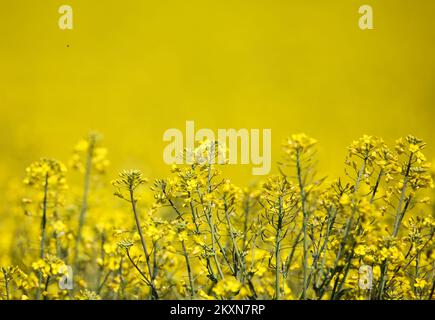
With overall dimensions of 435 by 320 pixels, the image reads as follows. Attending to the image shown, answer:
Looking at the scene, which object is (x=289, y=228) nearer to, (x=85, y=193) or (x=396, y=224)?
(x=396, y=224)

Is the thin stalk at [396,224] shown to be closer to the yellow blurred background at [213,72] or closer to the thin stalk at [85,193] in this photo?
the thin stalk at [85,193]

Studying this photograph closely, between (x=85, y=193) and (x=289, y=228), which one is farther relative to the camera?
(x=85, y=193)

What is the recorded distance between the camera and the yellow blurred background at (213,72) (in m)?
8.43

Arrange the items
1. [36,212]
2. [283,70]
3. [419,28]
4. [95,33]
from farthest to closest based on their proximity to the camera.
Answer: [283,70] → [95,33] → [419,28] → [36,212]

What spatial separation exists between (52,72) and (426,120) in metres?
6.26

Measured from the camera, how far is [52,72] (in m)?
10.0

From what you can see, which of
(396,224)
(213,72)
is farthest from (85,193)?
(213,72)

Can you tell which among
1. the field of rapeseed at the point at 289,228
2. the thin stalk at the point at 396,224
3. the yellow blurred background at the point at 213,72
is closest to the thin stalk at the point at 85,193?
the field of rapeseed at the point at 289,228

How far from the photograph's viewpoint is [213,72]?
11656 millimetres
